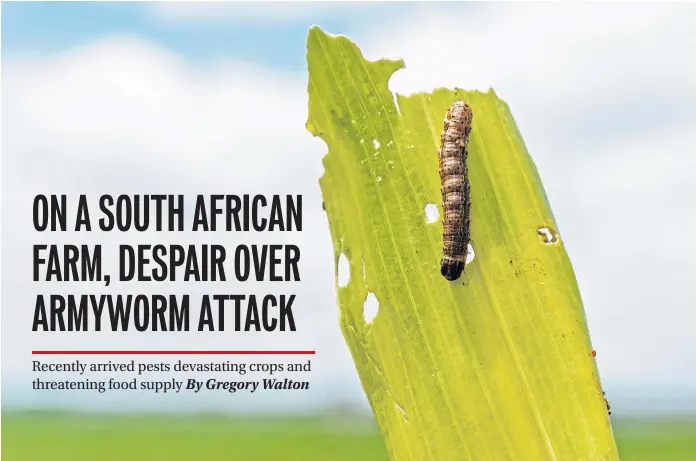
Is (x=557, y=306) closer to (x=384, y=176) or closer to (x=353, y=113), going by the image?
(x=384, y=176)

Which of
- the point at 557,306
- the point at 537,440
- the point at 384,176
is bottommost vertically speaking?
the point at 537,440

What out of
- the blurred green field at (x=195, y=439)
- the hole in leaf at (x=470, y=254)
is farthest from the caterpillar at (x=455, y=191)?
the blurred green field at (x=195, y=439)

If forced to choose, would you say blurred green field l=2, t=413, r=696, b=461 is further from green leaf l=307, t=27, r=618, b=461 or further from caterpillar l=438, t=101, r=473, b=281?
caterpillar l=438, t=101, r=473, b=281

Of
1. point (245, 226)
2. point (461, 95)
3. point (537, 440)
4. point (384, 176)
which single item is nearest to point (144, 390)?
point (245, 226)

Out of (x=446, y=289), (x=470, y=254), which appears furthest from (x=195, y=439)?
(x=470, y=254)

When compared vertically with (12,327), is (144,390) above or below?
below

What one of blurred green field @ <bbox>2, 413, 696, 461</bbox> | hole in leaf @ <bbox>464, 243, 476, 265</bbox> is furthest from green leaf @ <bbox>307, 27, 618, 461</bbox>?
blurred green field @ <bbox>2, 413, 696, 461</bbox>
